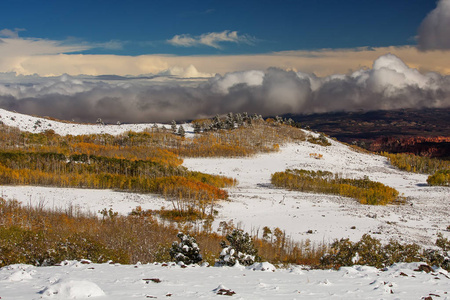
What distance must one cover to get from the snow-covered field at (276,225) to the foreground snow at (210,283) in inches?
1.0

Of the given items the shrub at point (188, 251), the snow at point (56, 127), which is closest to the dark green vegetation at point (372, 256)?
the shrub at point (188, 251)

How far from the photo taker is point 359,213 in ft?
189

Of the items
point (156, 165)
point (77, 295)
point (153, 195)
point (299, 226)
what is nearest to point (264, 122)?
point (156, 165)

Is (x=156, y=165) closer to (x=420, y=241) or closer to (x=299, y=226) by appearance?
(x=299, y=226)

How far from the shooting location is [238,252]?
1609 centimetres

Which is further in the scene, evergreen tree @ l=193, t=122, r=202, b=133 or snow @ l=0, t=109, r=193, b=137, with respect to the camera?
evergreen tree @ l=193, t=122, r=202, b=133

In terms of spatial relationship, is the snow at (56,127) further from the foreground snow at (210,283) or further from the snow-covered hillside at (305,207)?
the foreground snow at (210,283)

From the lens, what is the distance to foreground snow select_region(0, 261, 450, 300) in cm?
799

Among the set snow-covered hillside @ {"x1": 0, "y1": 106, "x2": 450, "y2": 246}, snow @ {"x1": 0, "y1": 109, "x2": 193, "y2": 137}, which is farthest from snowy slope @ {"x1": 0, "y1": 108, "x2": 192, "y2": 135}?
snow-covered hillside @ {"x1": 0, "y1": 106, "x2": 450, "y2": 246}

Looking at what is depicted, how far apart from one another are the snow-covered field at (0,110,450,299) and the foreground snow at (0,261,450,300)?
1.0 inches

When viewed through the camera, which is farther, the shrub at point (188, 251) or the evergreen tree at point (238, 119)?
the evergreen tree at point (238, 119)

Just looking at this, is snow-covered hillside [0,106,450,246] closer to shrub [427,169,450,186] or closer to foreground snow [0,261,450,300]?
shrub [427,169,450,186]

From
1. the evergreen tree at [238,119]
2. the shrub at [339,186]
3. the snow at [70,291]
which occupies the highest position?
the evergreen tree at [238,119]

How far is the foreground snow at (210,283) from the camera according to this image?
7988 millimetres
